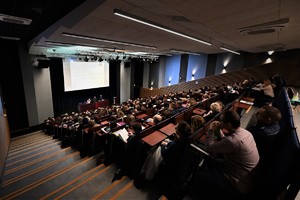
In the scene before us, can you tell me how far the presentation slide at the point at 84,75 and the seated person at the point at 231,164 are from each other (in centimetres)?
1271

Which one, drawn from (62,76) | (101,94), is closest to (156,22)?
(62,76)

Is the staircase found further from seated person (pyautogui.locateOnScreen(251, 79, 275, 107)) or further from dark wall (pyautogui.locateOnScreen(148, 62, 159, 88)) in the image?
dark wall (pyautogui.locateOnScreen(148, 62, 159, 88))

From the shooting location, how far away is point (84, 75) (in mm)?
12969

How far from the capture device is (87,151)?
4785mm

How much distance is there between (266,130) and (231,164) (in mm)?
710

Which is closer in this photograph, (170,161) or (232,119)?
(232,119)

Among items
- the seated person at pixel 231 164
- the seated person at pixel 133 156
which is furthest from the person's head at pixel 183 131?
the seated person at pixel 133 156

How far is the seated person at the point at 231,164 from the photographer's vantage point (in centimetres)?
175

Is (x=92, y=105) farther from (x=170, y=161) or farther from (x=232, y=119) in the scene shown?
(x=232, y=119)

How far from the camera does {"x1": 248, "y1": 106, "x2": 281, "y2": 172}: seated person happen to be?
6.38 feet

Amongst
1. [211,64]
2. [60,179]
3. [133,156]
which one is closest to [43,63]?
[60,179]

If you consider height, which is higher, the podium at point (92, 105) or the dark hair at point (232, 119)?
the dark hair at point (232, 119)

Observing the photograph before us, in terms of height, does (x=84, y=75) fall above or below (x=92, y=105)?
above

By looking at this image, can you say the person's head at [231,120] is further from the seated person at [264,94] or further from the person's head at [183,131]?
the seated person at [264,94]
